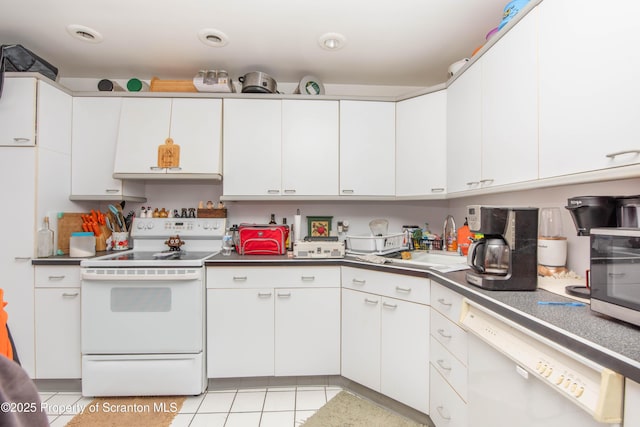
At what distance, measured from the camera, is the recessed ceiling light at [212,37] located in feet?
6.33

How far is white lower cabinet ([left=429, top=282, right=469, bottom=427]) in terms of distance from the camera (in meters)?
1.30

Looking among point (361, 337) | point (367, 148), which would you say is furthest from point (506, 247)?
point (367, 148)

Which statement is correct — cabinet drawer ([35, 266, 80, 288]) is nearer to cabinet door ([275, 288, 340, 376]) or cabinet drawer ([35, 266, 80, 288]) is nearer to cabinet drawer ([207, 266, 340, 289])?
cabinet drawer ([207, 266, 340, 289])

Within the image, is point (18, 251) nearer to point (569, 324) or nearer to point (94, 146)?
point (94, 146)

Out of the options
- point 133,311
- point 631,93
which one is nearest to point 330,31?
point 631,93

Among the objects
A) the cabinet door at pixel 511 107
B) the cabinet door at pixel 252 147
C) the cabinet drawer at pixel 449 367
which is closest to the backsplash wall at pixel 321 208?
the cabinet door at pixel 252 147

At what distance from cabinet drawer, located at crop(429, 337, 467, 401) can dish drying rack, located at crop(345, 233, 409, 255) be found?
719 mm

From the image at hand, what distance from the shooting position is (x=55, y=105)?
2.13 m

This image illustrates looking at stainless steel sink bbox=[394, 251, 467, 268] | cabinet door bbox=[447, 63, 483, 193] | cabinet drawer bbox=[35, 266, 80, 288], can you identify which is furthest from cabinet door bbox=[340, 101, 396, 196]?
cabinet drawer bbox=[35, 266, 80, 288]

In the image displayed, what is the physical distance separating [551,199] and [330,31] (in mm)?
1727

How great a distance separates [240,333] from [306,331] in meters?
0.47

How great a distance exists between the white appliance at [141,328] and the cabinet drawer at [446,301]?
1495 millimetres

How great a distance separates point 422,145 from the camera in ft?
7.40

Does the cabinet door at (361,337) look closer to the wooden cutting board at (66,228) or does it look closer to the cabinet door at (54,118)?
the wooden cutting board at (66,228)
